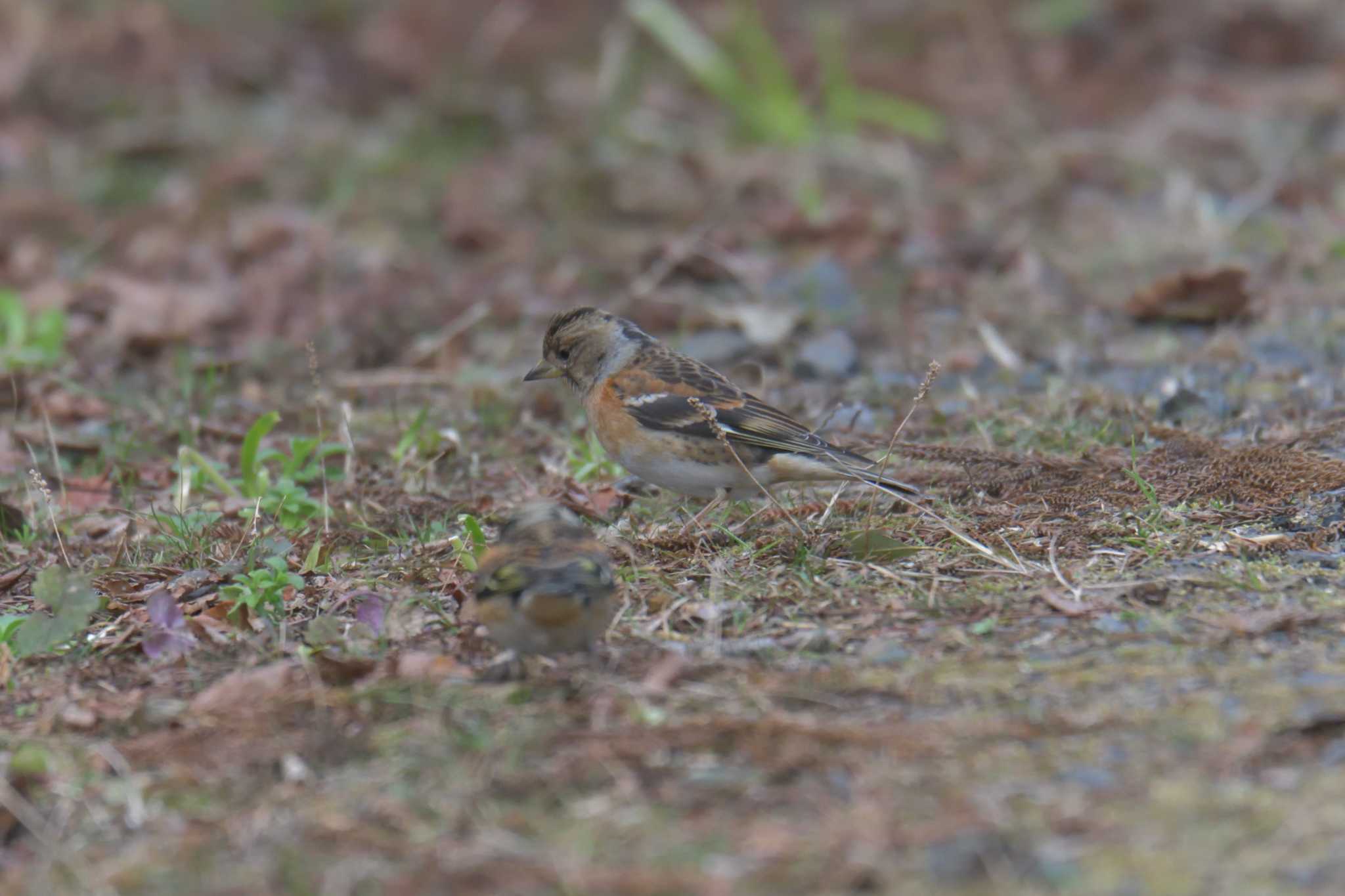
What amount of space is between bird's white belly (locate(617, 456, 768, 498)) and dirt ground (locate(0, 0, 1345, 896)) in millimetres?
155

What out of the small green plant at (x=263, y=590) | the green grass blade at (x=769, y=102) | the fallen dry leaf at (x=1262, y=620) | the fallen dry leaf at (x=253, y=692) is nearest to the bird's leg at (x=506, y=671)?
the fallen dry leaf at (x=253, y=692)

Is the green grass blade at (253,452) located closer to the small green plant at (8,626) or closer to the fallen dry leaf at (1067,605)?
the small green plant at (8,626)

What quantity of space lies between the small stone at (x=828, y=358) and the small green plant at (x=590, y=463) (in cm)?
139

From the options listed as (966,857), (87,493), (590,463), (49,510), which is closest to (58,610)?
(49,510)

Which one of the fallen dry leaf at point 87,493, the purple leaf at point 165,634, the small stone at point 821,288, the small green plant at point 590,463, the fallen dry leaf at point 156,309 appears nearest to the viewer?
the purple leaf at point 165,634

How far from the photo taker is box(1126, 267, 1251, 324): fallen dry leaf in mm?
7855

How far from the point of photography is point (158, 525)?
559 cm

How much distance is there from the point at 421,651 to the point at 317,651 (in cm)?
30

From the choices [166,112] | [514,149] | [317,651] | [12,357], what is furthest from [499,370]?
[166,112]

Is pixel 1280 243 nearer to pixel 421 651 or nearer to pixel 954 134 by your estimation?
pixel 954 134

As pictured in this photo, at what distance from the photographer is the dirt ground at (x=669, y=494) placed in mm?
3404

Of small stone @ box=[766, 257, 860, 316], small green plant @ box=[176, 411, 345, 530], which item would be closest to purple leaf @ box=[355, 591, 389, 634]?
small green plant @ box=[176, 411, 345, 530]

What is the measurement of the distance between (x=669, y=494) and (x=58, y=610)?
257 centimetres

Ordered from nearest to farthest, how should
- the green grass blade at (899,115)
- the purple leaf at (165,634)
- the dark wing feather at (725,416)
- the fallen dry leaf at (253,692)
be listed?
the fallen dry leaf at (253,692)
the purple leaf at (165,634)
the dark wing feather at (725,416)
the green grass blade at (899,115)
